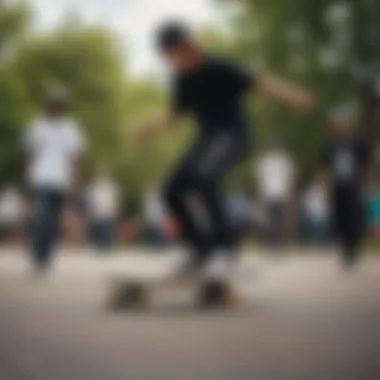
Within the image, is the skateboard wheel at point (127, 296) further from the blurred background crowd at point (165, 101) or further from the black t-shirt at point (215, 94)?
the black t-shirt at point (215, 94)

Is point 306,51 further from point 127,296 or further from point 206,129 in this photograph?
point 127,296

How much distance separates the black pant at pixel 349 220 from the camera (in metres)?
2.69

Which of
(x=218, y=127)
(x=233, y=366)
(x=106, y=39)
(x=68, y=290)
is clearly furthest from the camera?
(x=68, y=290)

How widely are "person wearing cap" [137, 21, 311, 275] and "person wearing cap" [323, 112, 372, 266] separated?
11 cm

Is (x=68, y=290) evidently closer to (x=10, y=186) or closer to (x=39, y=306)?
(x=39, y=306)

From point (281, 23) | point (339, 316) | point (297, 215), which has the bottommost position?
point (339, 316)

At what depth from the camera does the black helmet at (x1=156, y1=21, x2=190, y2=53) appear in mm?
2680

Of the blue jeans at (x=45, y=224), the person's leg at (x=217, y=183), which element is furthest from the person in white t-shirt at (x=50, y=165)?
the person's leg at (x=217, y=183)

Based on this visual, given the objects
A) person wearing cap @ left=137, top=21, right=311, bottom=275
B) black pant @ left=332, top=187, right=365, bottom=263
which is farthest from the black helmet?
black pant @ left=332, top=187, right=365, bottom=263

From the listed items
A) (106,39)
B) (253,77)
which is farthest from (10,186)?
(253,77)

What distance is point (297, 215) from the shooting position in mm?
2840

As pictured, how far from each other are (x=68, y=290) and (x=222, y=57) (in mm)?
767

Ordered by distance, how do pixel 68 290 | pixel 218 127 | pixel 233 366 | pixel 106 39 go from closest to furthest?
pixel 233 366
pixel 106 39
pixel 218 127
pixel 68 290

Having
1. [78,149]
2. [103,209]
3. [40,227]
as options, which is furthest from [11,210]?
[103,209]
